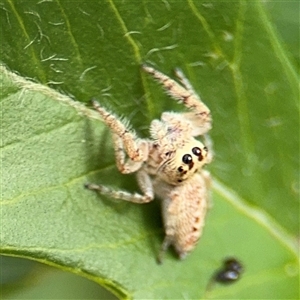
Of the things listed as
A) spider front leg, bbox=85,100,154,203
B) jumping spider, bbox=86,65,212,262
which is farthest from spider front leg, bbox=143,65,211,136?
spider front leg, bbox=85,100,154,203

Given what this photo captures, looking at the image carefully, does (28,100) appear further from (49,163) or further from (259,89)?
(259,89)

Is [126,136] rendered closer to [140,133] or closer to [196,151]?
[140,133]

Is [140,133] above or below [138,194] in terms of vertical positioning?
above

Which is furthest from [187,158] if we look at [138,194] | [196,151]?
[138,194]

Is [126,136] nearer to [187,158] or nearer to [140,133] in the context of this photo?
[140,133]

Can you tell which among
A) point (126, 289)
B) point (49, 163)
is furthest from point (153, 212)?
point (49, 163)

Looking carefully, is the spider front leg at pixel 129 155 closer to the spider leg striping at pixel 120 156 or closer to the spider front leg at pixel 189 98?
the spider leg striping at pixel 120 156

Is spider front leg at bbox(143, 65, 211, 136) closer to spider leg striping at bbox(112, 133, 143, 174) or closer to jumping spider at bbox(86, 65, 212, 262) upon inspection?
jumping spider at bbox(86, 65, 212, 262)

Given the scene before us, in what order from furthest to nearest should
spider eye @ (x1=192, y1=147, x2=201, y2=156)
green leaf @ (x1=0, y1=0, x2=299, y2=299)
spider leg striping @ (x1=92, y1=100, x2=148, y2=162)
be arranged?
spider eye @ (x1=192, y1=147, x2=201, y2=156), spider leg striping @ (x1=92, y1=100, x2=148, y2=162), green leaf @ (x1=0, y1=0, x2=299, y2=299)
